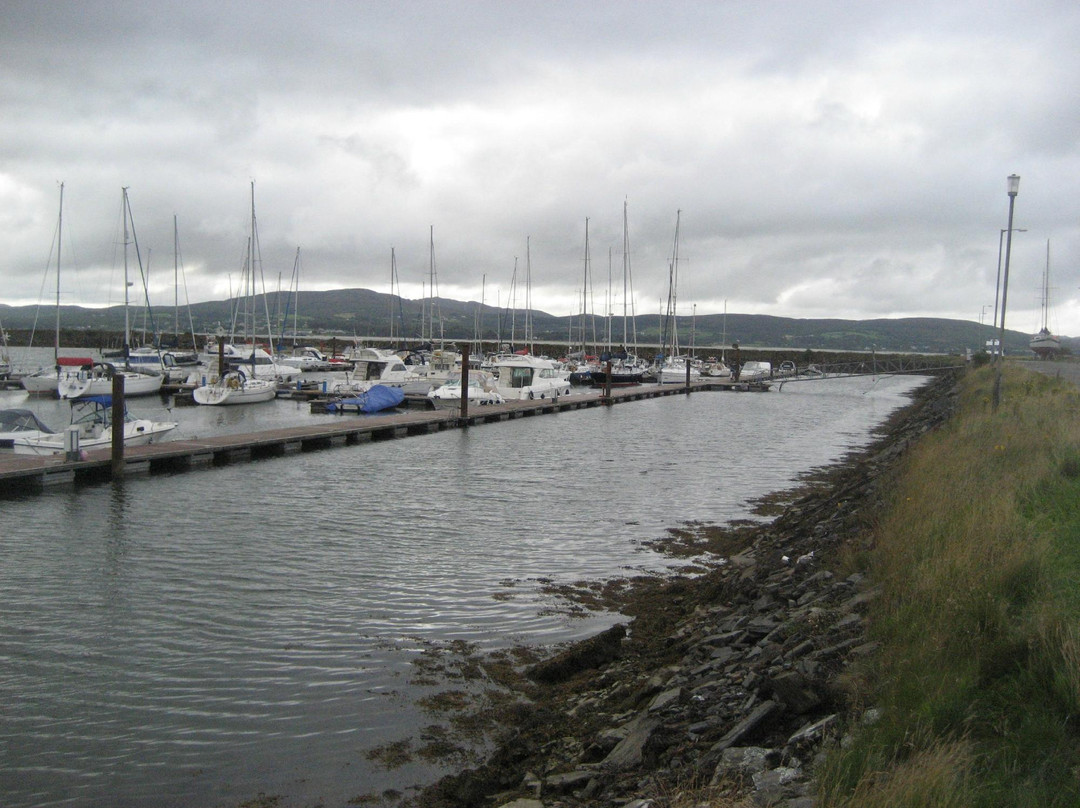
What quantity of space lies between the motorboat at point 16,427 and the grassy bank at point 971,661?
22926 millimetres

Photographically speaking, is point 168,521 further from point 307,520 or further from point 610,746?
point 610,746

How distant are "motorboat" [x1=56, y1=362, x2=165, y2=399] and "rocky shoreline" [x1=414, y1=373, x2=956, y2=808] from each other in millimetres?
39669

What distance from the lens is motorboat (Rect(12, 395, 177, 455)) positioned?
23.7 metres

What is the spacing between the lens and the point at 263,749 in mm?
7969

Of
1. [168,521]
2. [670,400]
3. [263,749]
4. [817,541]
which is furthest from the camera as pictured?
[670,400]

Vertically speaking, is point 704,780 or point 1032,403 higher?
point 1032,403

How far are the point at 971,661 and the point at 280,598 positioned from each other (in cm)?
959

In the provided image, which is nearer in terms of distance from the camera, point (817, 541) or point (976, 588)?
point (976, 588)

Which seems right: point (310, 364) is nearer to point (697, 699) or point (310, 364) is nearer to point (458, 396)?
point (458, 396)

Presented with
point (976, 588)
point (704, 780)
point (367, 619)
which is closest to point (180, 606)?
point (367, 619)

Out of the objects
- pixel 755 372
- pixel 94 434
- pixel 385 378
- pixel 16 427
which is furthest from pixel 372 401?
pixel 755 372

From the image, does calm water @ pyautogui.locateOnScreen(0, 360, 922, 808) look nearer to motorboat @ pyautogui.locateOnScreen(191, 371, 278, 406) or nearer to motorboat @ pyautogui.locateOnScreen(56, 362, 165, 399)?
motorboat @ pyautogui.locateOnScreen(191, 371, 278, 406)

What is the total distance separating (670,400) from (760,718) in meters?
54.0

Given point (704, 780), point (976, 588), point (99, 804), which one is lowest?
point (99, 804)
